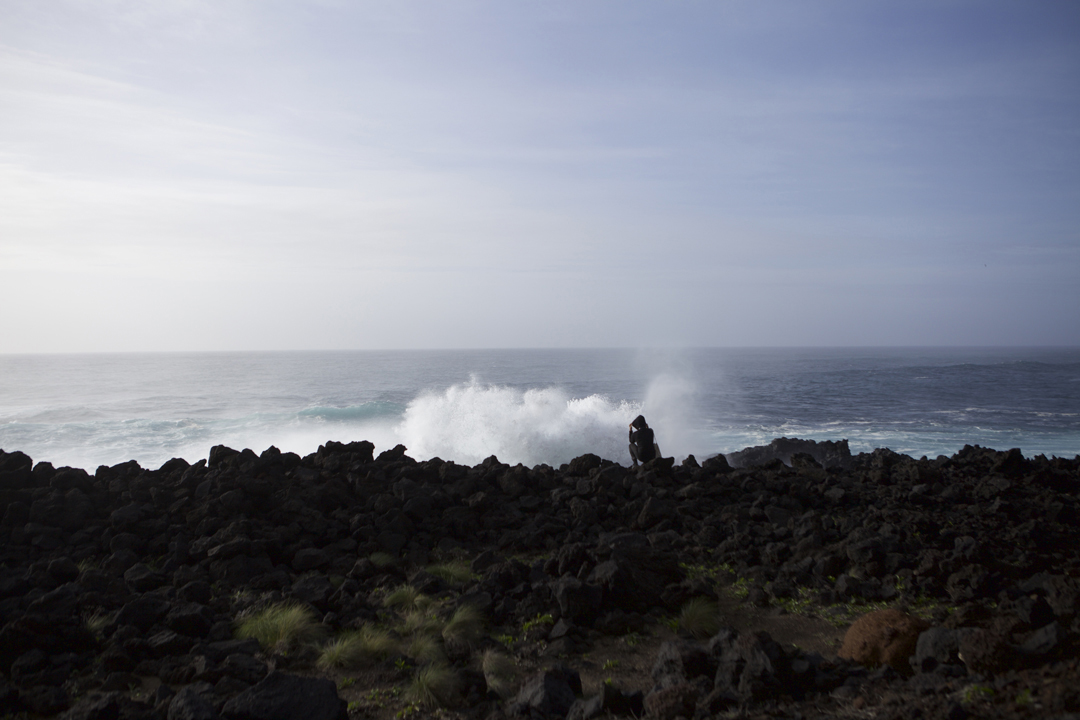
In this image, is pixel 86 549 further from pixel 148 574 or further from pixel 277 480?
pixel 277 480

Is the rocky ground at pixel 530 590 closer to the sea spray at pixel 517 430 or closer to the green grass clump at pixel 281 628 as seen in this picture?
the green grass clump at pixel 281 628

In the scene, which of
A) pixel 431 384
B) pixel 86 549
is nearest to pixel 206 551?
pixel 86 549

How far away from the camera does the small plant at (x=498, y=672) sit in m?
5.21

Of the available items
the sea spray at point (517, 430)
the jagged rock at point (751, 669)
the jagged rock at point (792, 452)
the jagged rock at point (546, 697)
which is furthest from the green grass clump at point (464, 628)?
the sea spray at point (517, 430)

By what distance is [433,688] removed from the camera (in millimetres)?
5039

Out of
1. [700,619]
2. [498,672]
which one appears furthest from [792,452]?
[498,672]

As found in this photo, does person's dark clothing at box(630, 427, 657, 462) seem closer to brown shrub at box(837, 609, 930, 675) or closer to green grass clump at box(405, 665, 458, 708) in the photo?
brown shrub at box(837, 609, 930, 675)

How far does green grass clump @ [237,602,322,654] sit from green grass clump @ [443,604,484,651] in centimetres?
123

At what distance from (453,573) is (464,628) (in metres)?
1.70

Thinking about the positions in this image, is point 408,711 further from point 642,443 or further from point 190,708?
point 642,443

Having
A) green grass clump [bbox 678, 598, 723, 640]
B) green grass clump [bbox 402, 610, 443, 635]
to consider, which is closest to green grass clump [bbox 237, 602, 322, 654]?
green grass clump [bbox 402, 610, 443, 635]

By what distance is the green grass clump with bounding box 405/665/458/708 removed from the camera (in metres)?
4.98

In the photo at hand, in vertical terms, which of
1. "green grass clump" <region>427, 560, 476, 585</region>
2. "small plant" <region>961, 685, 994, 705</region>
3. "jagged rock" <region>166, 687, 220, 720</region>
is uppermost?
"small plant" <region>961, 685, 994, 705</region>

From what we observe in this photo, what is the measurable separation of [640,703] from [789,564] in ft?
13.9
